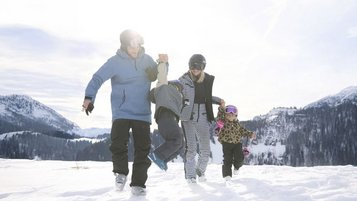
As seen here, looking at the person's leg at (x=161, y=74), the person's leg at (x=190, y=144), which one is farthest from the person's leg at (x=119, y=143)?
the person's leg at (x=190, y=144)

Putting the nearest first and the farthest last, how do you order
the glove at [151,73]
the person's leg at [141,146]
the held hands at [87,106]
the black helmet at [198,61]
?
the held hands at [87,106] → the person's leg at [141,146] → the glove at [151,73] → the black helmet at [198,61]

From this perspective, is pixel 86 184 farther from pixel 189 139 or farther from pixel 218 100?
pixel 218 100

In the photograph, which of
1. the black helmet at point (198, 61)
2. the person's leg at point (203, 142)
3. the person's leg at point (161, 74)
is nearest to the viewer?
the person's leg at point (161, 74)

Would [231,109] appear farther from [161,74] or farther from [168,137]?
[168,137]

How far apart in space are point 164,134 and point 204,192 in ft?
3.32

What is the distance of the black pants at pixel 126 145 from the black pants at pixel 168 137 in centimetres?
32

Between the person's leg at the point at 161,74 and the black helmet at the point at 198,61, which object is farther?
the black helmet at the point at 198,61

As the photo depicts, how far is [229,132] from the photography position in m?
8.83

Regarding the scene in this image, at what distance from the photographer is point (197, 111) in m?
7.88

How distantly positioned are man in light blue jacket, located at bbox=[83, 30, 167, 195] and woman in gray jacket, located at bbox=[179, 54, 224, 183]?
65.1 inches

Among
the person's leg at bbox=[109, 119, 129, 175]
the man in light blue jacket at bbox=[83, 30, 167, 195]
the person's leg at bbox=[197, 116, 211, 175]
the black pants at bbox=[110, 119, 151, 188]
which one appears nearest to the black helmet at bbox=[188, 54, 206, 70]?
the person's leg at bbox=[197, 116, 211, 175]

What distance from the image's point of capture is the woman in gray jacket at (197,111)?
7.75m

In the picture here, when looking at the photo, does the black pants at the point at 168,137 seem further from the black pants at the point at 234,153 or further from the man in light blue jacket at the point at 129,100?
the black pants at the point at 234,153

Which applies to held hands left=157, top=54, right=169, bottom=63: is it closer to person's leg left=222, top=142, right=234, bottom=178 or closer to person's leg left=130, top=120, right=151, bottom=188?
person's leg left=130, top=120, right=151, bottom=188
